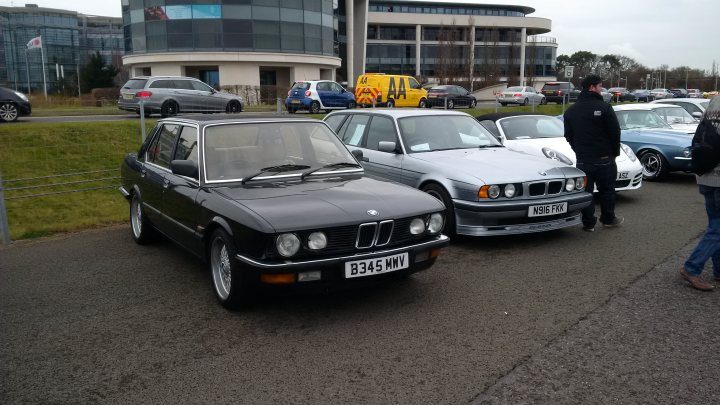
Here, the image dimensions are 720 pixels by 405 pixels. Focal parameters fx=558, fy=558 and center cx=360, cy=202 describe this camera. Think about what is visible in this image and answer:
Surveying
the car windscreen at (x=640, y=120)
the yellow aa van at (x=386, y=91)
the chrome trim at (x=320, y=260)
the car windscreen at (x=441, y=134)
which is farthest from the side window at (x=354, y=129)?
the yellow aa van at (x=386, y=91)

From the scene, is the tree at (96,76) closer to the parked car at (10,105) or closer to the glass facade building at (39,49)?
the glass facade building at (39,49)

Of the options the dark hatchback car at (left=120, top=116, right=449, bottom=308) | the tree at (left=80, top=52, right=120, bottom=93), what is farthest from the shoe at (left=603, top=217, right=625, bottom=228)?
the tree at (left=80, top=52, right=120, bottom=93)

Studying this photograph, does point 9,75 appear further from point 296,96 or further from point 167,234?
point 167,234

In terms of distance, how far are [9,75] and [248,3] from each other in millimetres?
54886

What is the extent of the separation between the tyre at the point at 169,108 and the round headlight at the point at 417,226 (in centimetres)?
1783

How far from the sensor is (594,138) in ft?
22.7

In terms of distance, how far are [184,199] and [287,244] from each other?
158cm

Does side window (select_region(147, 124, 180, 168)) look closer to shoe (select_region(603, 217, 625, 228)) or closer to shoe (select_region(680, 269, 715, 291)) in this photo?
shoe (select_region(680, 269, 715, 291))

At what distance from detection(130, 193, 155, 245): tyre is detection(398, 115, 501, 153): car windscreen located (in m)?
3.38

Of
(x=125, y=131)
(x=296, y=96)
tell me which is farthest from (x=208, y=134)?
(x=296, y=96)

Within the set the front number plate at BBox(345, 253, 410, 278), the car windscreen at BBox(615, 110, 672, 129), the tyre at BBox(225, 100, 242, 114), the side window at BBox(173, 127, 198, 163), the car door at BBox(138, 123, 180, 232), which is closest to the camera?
the front number plate at BBox(345, 253, 410, 278)

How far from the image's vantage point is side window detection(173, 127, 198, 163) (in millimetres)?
5293

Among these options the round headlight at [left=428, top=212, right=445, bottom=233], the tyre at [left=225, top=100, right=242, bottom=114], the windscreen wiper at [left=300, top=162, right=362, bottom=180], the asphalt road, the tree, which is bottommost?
the asphalt road

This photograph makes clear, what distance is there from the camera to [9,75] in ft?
266
